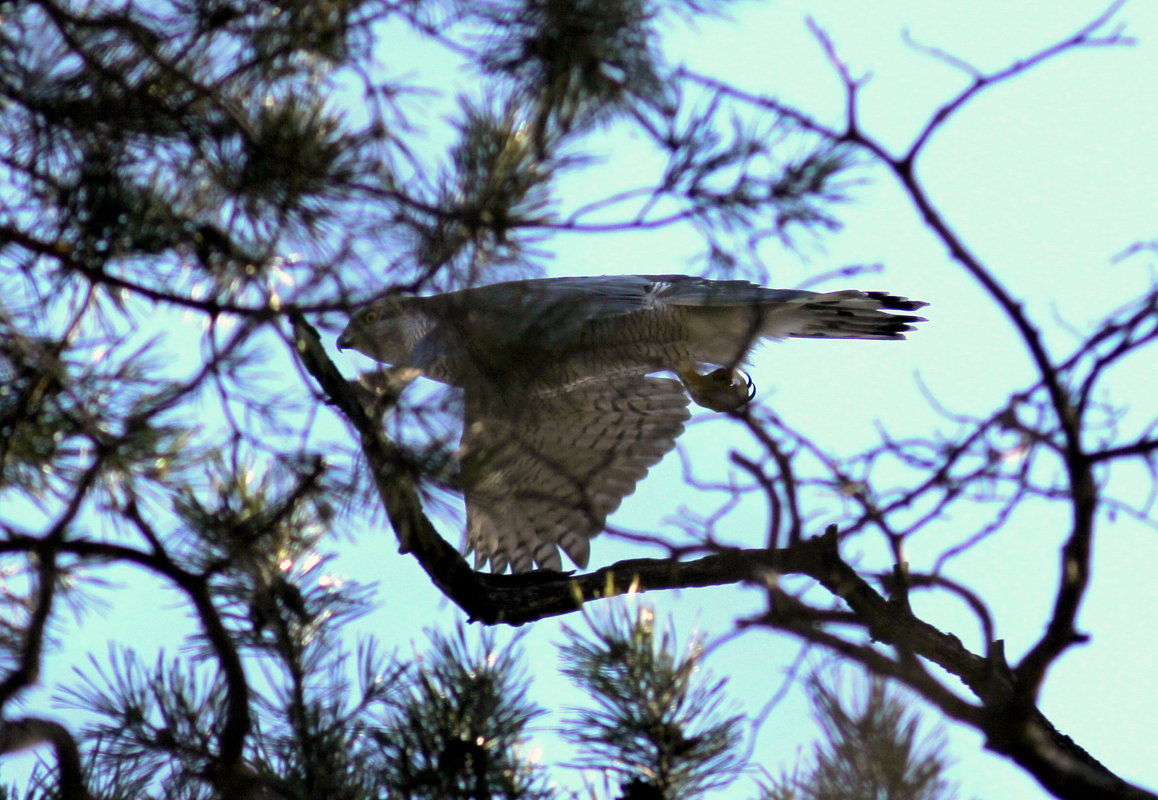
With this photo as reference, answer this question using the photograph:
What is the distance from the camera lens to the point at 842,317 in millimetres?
4527

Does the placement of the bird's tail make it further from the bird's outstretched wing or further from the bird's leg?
the bird's outstretched wing

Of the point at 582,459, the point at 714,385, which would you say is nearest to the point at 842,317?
the point at 714,385

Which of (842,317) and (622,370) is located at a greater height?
(842,317)

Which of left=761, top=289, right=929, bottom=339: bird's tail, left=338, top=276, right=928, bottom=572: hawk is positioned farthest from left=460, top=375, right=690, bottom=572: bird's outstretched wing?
left=761, top=289, right=929, bottom=339: bird's tail

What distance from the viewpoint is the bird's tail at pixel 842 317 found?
4.37 meters

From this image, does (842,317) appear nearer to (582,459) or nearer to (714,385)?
(714,385)

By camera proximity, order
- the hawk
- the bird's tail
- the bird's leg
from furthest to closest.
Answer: the bird's leg < the bird's tail < the hawk

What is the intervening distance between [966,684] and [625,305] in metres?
1.93

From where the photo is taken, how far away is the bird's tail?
4.37 meters

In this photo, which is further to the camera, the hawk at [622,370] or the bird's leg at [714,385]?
the bird's leg at [714,385]

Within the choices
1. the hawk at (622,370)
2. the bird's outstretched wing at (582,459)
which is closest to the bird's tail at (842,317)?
the hawk at (622,370)

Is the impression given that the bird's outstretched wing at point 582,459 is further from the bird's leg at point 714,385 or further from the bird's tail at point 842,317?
the bird's tail at point 842,317

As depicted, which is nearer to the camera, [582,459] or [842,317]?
[842,317]

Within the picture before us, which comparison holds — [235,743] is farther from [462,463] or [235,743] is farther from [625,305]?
[625,305]
